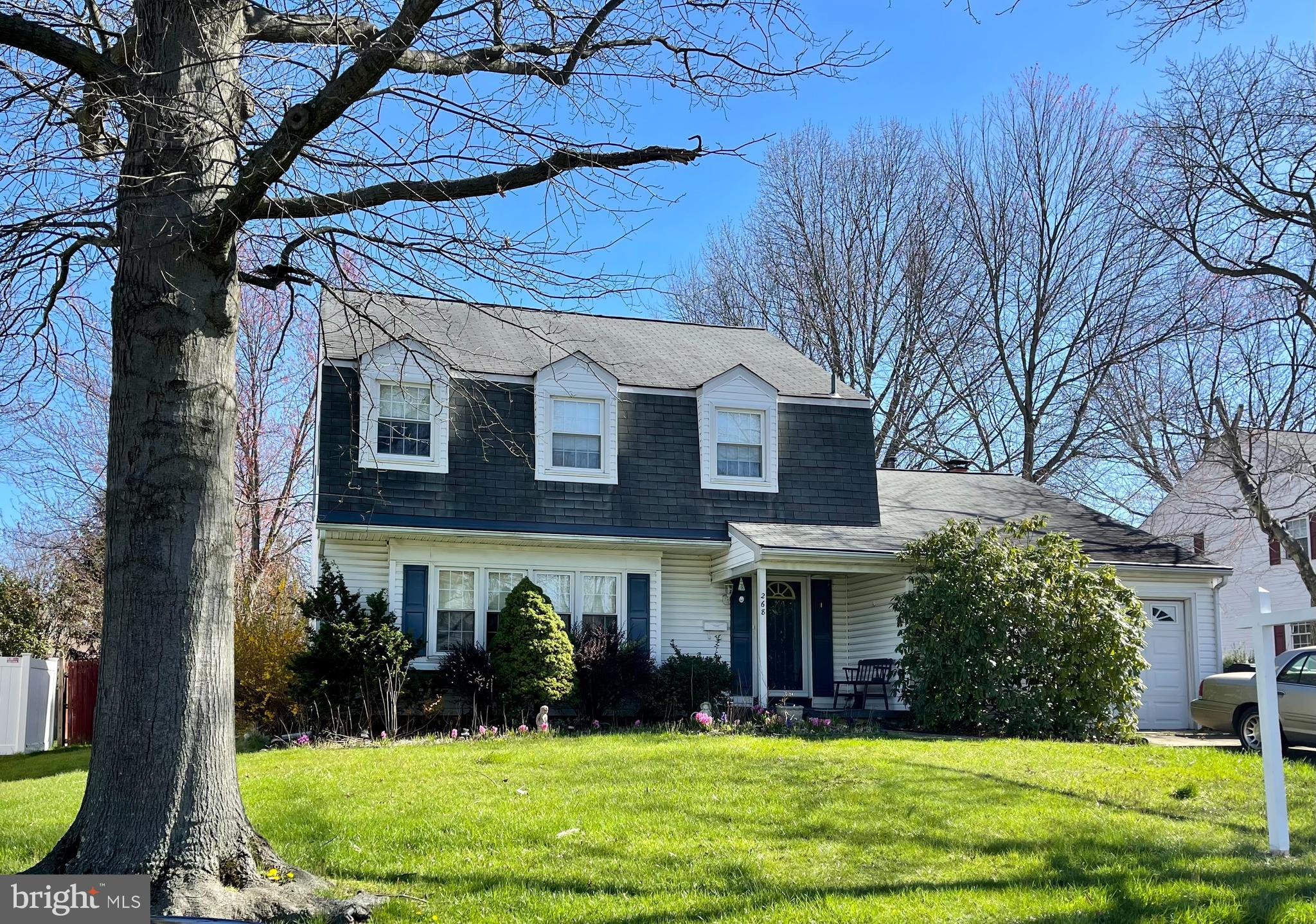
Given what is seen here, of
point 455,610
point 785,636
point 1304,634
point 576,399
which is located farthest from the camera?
point 1304,634

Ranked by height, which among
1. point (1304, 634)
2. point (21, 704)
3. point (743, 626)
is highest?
point (743, 626)

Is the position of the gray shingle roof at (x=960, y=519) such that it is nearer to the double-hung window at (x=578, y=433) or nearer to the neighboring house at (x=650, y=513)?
the neighboring house at (x=650, y=513)

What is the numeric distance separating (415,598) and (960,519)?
9550mm

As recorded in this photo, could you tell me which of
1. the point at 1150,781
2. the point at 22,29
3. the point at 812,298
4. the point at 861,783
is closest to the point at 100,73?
the point at 22,29

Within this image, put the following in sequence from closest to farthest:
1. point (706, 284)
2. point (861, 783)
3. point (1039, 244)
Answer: point (861, 783), point (1039, 244), point (706, 284)

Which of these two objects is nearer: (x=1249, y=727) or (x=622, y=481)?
(x=1249, y=727)

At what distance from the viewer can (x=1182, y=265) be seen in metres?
23.9

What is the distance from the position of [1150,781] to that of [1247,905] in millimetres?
4250

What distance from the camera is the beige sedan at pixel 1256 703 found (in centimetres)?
1289

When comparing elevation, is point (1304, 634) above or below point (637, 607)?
below

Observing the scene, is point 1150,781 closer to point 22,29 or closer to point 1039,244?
point 22,29

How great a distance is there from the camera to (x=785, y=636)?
19250 mm

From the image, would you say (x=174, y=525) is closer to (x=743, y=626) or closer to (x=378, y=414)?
(x=378, y=414)

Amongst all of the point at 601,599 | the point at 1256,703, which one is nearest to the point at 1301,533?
the point at 1256,703
